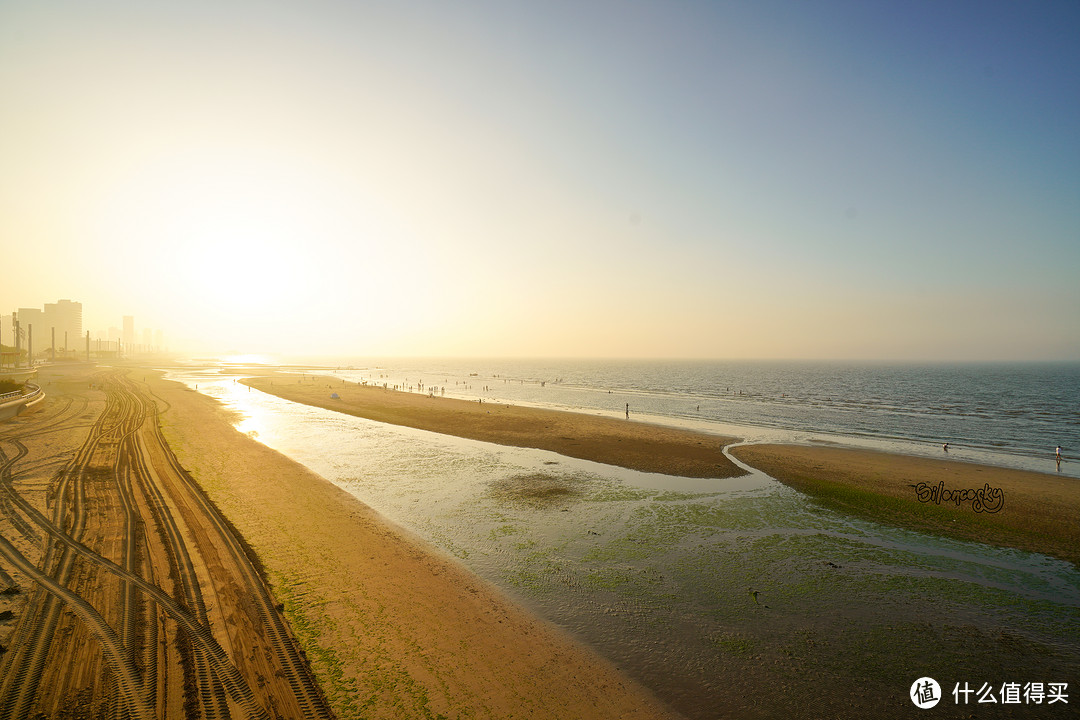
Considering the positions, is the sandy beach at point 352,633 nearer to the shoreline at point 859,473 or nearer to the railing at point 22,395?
the shoreline at point 859,473

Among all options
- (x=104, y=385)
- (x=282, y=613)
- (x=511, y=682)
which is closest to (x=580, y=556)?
(x=511, y=682)

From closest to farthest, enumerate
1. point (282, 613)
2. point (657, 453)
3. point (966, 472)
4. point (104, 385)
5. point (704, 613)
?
point (282, 613)
point (704, 613)
point (966, 472)
point (657, 453)
point (104, 385)

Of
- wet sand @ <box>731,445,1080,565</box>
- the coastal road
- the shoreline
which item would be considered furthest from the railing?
wet sand @ <box>731,445,1080,565</box>

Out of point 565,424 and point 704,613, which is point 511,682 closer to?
point 704,613

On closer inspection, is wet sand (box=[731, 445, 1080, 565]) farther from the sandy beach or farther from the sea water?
the sandy beach

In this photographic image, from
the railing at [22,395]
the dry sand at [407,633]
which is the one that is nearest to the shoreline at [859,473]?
A: the dry sand at [407,633]

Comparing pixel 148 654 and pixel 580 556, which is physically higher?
pixel 148 654
